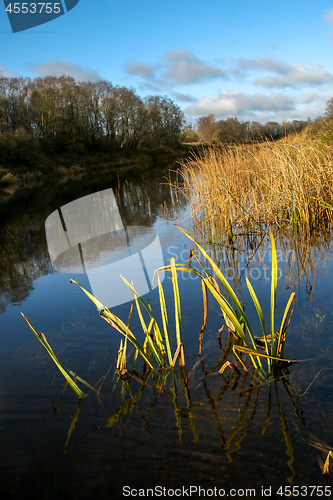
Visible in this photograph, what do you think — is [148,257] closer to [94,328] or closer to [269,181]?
[94,328]

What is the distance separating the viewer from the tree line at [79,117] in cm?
2780

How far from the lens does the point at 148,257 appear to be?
12.1 feet

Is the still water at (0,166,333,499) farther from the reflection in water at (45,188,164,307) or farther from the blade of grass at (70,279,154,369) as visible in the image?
the blade of grass at (70,279,154,369)

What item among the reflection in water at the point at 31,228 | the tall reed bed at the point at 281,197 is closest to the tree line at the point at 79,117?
the reflection in water at the point at 31,228

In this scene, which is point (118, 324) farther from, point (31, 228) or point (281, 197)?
point (31, 228)

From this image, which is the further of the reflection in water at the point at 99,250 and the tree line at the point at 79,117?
the tree line at the point at 79,117

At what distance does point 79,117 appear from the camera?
3672 cm

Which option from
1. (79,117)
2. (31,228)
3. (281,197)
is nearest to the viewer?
(281,197)

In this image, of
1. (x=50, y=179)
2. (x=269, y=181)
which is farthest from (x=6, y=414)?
(x=50, y=179)

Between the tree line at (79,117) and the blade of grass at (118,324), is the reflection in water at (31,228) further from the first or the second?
the tree line at (79,117)

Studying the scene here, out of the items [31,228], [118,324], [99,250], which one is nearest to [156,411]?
[118,324]

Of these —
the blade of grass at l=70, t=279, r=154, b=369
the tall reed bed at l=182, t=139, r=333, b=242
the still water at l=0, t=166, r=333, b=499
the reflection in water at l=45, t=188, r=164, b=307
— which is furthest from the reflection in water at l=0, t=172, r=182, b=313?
the blade of grass at l=70, t=279, r=154, b=369

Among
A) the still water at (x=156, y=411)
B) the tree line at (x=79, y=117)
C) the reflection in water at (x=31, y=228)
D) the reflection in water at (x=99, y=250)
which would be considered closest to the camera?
the still water at (x=156, y=411)

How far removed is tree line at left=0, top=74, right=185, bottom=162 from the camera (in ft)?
91.2
